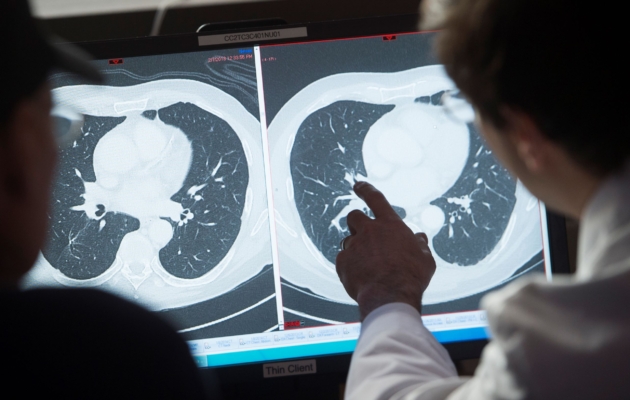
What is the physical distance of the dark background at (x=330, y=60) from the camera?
963 millimetres

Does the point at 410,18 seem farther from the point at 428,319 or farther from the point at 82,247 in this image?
Answer: the point at 82,247

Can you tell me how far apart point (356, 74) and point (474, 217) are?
0.30 meters

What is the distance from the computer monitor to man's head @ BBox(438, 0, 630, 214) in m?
0.33

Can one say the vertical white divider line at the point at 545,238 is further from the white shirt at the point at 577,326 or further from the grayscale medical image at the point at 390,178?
the white shirt at the point at 577,326

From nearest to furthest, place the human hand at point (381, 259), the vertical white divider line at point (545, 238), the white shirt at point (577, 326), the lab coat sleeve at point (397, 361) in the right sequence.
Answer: the white shirt at point (577, 326), the lab coat sleeve at point (397, 361), the human hand at point (381, 259), the vertical white divider line at point (545, 238)

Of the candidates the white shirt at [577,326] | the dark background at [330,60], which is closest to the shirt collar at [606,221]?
the white shirt at [577,326]

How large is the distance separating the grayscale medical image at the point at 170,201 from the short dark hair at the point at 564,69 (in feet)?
1.54

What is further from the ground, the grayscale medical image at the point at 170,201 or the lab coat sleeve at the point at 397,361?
the grayscale medical image at the point at 170,201

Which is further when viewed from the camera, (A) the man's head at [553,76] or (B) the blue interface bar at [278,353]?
(B) the blue interface bar at [278,353]

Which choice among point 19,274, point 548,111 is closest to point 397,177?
point 548,111

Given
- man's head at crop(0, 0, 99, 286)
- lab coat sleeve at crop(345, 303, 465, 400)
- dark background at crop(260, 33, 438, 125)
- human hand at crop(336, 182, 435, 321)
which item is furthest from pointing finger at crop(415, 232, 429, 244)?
man's head at crop(0, 0, 99, 286)

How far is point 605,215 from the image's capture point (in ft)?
1.82

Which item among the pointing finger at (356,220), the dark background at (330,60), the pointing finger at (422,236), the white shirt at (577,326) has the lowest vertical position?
the white shirt at (577,326)

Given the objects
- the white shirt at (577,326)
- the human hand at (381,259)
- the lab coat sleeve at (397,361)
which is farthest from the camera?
the human hand at (381,259)
